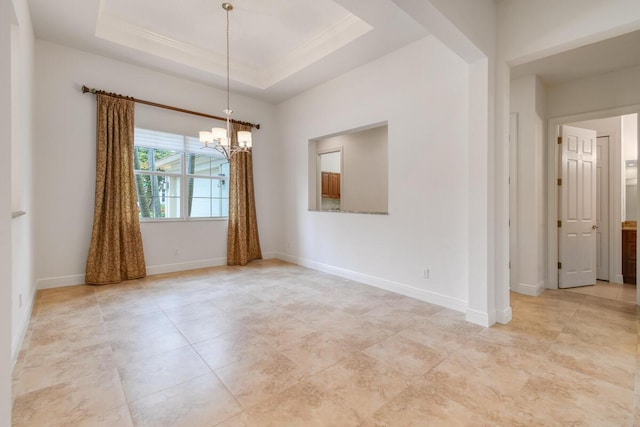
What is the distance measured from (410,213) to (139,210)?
410 cm

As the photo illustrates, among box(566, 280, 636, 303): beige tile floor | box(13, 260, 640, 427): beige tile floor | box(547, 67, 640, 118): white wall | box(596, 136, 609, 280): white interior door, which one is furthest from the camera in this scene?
box(596, 136, 609, 280): white interior door

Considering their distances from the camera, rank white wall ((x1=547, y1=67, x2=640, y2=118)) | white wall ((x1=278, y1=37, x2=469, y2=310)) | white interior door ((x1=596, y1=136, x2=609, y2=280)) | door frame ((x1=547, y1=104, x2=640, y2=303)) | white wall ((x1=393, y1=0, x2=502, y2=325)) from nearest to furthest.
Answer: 1. white wall ((x1=393, y1=0, x2=502, y2=325))
2. white wall ((x1=278, y1=37, x2=469, y2=310))
3. white wall ((x1=547, y1=67, x2=640, y2=118))
4. door frame ((x1=547, y1=104, x2=640, y2=303))
5. white interior door ((x1=596, y1=136, x2=609, y2=280))

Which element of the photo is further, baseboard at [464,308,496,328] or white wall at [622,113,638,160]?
white wall at [622,113,638,160]

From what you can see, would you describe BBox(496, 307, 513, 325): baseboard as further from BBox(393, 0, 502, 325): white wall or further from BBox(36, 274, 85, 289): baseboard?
BBox(36, 274, 85, 289): baseboard

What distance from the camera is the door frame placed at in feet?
13.0

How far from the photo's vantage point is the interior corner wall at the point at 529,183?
391 centimetres

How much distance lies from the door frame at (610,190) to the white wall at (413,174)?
1982mm

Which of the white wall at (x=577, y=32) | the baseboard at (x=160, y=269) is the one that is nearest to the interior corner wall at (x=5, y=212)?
the white wall at (x=577, y=32)

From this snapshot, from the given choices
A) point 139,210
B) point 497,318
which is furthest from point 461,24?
point 139,210

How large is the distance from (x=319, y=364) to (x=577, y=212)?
4489 mm

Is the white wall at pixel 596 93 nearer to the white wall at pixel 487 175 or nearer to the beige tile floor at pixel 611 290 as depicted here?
the white wall at pixel 487 175

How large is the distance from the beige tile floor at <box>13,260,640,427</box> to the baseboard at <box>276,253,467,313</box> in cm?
13

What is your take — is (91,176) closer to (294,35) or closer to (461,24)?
(294,35)

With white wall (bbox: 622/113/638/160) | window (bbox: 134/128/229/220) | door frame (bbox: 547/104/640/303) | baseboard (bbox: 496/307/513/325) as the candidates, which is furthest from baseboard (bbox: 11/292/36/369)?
white wall (bbox: 622/113/638/160)
